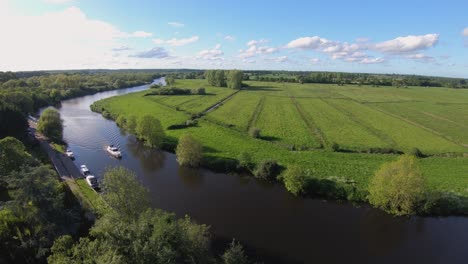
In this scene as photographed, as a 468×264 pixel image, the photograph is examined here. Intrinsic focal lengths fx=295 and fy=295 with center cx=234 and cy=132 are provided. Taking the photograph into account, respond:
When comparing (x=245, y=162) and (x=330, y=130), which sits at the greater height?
(x=330, y=130)

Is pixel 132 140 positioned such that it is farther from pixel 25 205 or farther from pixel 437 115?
pixel 437 115

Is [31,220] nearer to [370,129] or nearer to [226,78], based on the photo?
[370,129]

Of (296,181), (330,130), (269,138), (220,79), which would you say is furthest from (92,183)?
(220,79)

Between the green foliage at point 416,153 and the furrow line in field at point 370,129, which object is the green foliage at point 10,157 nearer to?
the green foliage at point 416,153

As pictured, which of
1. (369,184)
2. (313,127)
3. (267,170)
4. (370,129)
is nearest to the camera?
(369,184)

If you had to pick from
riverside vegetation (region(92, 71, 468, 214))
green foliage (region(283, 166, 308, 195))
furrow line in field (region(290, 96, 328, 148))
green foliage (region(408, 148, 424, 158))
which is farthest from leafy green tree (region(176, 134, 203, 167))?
green foliage (region(408, 148, 424, 158))

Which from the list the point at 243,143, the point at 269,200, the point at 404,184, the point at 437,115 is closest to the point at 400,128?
the point at 437,115

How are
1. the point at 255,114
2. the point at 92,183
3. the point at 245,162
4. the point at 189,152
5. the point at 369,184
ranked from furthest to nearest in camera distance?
1. the point at 255,114
2. the point at 189,152
3. the point at 245,162
4. the point at 369,184
5. the point at 92,183
